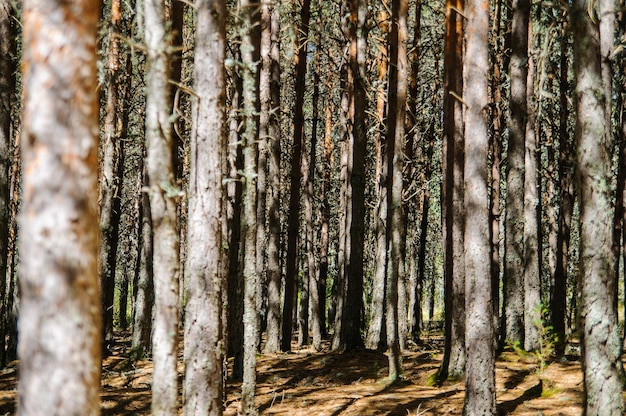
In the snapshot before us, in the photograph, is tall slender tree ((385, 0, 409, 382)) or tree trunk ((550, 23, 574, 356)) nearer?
tall slender tree ((385, 0, 409, 382))

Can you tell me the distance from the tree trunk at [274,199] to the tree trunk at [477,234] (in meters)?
7.08

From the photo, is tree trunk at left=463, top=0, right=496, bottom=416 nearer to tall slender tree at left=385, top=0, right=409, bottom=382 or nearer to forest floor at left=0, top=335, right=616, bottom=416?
forest floor at left=0, top=335, right=616, bottom=416

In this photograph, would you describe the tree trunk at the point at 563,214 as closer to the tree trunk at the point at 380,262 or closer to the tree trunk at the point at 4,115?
the tree trunk at the point at 380,262


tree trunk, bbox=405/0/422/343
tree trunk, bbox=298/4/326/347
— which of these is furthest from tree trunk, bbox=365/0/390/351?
tree trunk, bbox=298/4/326/347

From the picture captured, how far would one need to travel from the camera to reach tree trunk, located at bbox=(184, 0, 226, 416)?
23.3 feet

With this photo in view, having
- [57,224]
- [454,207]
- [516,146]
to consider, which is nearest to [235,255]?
[454,207]

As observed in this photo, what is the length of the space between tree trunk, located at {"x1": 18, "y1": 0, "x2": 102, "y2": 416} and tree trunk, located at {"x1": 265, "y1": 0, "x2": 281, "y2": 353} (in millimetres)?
11191

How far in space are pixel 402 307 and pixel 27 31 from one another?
10.6 meters

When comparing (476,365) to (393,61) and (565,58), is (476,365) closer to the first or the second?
(393,61)

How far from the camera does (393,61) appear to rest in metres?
13.1

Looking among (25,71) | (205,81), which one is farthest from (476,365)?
(25,71)

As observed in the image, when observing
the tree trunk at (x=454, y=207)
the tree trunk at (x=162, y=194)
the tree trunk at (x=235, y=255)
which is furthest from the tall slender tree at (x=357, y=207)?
the tree trunk at (x=162, y=194)

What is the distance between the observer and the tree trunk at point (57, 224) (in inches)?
136

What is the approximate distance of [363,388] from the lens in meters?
11.6
